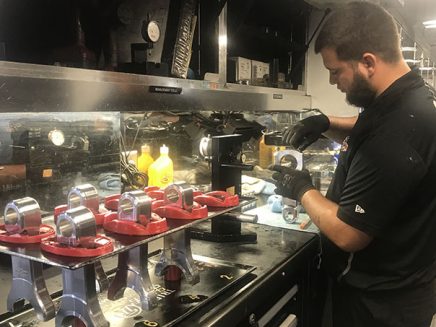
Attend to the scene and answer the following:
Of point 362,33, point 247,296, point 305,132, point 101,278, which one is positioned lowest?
point 247,296

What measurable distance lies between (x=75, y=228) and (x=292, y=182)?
84cm

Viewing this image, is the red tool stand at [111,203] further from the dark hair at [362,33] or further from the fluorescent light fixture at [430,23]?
the fluorescent light fixture at [430,23]

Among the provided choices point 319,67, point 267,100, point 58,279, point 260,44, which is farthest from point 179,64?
point 319,67

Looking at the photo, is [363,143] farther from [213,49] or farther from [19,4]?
[19,4]

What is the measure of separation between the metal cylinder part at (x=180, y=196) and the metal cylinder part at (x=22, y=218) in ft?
1.09

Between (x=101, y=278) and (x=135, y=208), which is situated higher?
(x=135, y=208)

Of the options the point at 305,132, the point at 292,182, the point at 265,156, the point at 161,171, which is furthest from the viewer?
the point at 265,156

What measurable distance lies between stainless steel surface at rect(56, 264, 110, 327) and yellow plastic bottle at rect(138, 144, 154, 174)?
116cm

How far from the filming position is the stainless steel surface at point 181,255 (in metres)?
1.21

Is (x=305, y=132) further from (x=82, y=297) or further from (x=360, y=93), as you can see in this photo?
(x=82, y=297)

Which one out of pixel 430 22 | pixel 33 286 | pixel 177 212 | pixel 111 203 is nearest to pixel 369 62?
pixel 177 212

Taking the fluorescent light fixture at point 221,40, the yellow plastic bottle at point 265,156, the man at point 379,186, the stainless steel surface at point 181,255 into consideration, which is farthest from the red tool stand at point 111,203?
the yellow plastic bottle at point 265,156

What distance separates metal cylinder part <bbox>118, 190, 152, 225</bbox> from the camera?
94cm

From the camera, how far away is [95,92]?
1.17m
